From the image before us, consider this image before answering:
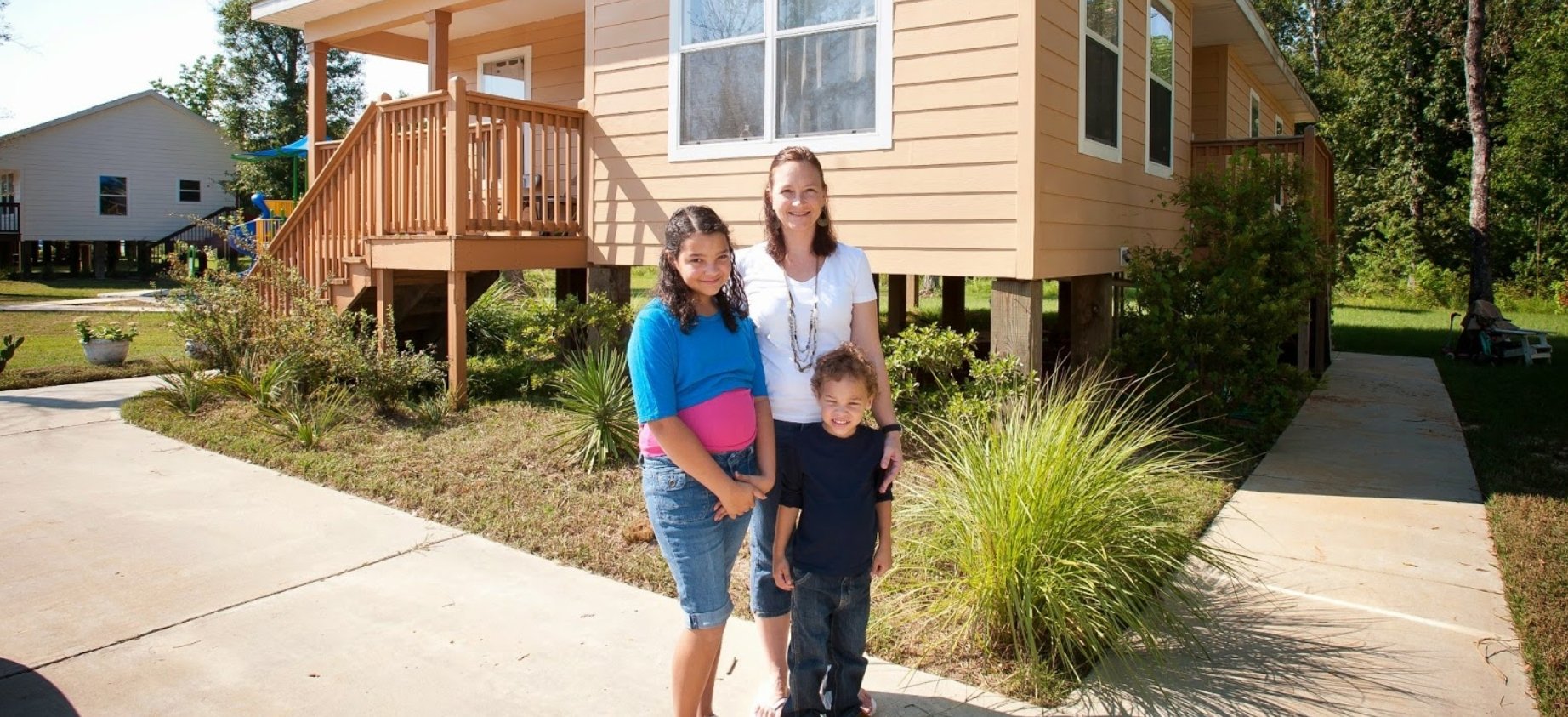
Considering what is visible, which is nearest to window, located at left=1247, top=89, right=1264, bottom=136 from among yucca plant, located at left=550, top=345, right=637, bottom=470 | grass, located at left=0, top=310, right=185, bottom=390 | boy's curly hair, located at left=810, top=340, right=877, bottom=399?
yucca plant, located at left=550, top=345, right=637, bottom=470

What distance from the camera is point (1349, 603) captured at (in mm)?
4070

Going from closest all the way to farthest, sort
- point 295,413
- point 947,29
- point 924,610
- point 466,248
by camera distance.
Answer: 1. point 924,610
2. point 947,29
3. point 295,413
4. point 466,248

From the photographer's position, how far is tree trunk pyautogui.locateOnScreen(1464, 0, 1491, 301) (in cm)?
1614

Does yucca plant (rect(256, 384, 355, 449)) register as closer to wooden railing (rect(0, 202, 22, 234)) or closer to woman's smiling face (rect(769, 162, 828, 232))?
woman's smiling face (rect(769, 162, 828, 232))

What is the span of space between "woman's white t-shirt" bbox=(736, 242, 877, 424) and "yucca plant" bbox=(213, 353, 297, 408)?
5.61 m

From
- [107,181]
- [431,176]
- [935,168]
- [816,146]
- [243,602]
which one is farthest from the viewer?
[107,181]

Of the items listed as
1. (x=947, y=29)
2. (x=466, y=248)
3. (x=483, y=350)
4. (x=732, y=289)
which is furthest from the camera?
(x=483, y=350)

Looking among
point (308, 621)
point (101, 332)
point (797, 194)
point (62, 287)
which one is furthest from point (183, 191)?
point (797, 194)

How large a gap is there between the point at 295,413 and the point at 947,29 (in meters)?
5.01

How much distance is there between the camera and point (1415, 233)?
23.1 m

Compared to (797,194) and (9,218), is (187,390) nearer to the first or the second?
(797,194)

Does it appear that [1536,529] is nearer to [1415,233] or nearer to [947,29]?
[947,29]

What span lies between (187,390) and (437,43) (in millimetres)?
4123

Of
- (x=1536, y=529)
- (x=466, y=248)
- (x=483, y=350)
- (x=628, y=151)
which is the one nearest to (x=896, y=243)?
(x=628, y=151)
